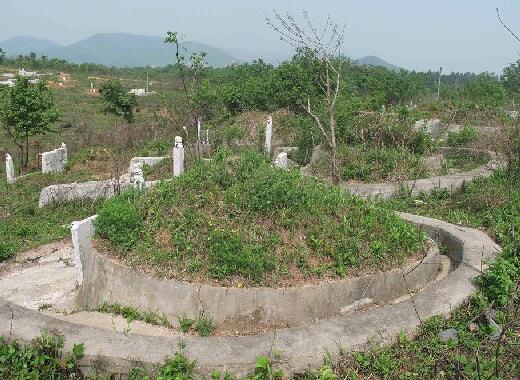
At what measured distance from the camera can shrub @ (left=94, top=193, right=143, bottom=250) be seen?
232 inches

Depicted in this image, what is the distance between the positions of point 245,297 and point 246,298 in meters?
0.01

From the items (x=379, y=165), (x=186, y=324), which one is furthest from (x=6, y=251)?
(x=379, y=165)

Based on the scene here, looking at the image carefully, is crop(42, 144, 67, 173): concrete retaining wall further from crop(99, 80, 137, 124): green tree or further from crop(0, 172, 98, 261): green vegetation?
crop(99, 80, 137, 124): green tree

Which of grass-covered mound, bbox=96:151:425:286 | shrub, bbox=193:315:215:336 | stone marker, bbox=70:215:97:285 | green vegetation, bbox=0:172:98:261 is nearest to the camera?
shrub, bbox=193:315:215:336

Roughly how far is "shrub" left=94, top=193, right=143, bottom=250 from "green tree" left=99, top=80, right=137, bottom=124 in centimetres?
2063

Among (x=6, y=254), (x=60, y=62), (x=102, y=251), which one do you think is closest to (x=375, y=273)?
(x=102, y=251)

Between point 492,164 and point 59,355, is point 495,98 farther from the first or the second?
point 59,355

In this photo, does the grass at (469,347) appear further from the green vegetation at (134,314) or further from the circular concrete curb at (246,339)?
the green vegetation at (134,314)

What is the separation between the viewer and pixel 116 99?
25.9 m

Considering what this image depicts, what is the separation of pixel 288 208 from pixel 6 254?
5.80 meters

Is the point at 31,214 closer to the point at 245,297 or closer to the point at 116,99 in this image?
the point at 245,297

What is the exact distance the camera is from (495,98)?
28.0m

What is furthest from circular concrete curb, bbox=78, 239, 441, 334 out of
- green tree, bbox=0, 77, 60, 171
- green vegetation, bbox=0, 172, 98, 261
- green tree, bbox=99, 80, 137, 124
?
green tree, bbox=99, 80, 137, 124

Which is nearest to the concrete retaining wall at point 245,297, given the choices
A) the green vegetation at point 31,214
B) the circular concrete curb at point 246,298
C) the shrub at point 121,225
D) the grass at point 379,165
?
the circular concrete curb at point 246,298
